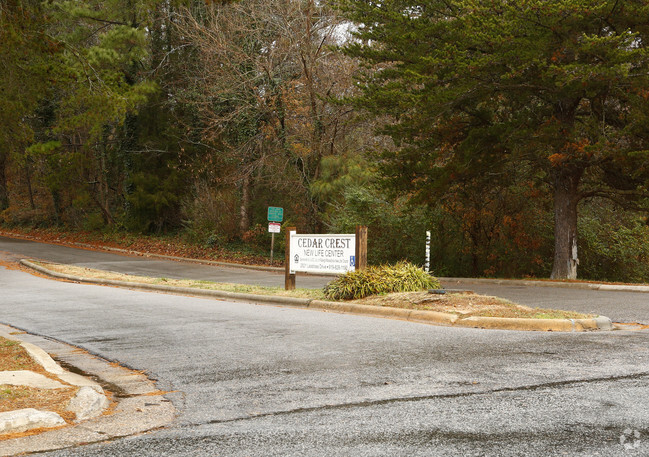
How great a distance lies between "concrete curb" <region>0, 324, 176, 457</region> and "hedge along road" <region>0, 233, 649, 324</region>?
8481 mm

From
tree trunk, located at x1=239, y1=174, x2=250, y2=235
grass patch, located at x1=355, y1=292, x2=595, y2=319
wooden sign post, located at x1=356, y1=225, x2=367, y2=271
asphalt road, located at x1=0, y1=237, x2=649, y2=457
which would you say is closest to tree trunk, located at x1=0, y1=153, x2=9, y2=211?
A: tree trunk, located at x1=239, y1=174, x2=250, y2=235

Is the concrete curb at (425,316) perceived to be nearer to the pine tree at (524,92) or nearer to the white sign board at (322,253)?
the white sign board at (322,253)

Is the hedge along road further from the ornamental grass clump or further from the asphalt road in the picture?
the asphalt road

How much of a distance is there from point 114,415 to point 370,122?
81.3 ft

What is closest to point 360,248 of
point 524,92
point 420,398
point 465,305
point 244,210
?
point 465,305

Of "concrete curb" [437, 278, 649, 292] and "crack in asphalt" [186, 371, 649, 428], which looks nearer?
"crack in asphalt" [186, 371, 649, 428]

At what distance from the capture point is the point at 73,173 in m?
40.9

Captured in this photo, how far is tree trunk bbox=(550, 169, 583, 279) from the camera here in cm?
2128

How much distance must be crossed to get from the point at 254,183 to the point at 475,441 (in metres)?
29.4

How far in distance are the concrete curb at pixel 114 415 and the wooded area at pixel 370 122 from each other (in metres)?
7.83

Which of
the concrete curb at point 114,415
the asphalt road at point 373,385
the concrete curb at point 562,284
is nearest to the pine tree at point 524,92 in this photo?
the concrete curb at point 562,284

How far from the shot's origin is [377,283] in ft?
46.0

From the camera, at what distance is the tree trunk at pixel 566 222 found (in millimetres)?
21281

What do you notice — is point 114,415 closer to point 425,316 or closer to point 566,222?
point 425,316
